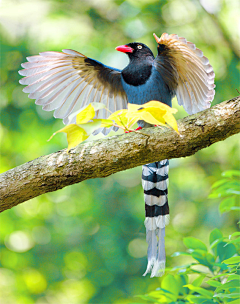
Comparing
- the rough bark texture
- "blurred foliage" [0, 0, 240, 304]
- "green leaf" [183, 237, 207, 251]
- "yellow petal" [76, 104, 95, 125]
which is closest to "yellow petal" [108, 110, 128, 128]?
"yellow petal" [76, 104, 95, 125]

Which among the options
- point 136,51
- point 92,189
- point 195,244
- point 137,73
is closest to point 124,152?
point 195,244

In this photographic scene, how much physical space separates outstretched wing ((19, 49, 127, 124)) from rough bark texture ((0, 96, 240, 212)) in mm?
1009

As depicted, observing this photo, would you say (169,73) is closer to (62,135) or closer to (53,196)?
(62,135)

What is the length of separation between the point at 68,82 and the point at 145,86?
0.68m

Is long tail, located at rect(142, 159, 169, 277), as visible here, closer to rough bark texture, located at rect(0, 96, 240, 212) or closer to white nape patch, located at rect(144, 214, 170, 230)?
white nape patch, located at rect(144, 214, 170, 230)

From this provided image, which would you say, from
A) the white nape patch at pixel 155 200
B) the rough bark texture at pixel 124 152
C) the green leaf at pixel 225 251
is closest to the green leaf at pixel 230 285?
the green leaf at pixel 225 251

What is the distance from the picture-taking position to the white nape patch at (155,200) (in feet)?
8.68

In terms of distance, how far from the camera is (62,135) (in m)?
4.39

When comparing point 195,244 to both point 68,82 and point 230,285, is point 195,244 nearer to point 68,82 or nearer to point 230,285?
point 230,285

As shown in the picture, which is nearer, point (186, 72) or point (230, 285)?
point (230, 285)

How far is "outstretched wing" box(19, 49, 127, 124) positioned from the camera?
2.51 m

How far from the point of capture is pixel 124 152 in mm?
1577

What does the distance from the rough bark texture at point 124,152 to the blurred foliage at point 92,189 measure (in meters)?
2.67

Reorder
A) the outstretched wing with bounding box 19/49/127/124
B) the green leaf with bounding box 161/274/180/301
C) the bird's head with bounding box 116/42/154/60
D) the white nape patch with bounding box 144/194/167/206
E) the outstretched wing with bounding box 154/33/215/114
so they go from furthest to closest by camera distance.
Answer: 1. the bird's head with bounding box 116/42/154/60
2. the white nape patch with bounding box 144/194/167/206
3. the outstretched wing with bounding box 19/49/127/124
4. the outstretched wing with bounding box 154/33/215/114
5. the green leaf with bounding box 161/274/180/301
